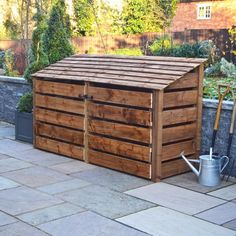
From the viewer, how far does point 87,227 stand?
477cm

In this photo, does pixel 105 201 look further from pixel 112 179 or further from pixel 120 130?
pixel 120 130

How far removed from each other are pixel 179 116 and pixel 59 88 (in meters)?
2.10

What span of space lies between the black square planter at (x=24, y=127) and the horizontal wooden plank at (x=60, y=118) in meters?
0.46

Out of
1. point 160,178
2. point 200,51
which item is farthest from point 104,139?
point 200,51

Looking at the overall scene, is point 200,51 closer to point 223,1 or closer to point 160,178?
point 160,178

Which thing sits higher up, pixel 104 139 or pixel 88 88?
pixel 88 88

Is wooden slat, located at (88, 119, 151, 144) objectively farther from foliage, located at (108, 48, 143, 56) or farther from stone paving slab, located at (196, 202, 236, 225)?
foliage, located at (108, 48, 143, 56)

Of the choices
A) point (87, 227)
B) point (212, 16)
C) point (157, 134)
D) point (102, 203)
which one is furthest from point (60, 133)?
point (212, 16)

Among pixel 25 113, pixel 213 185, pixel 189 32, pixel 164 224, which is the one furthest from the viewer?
pixel 189 32

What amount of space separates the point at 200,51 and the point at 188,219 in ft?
35.4

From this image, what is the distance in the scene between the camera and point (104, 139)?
691cm

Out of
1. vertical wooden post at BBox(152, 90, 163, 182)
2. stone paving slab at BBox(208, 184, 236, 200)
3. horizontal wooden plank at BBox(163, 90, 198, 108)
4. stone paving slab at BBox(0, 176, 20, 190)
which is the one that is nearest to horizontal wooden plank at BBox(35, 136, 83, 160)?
stone paving slab at BBox(0, 176, 20, 190)

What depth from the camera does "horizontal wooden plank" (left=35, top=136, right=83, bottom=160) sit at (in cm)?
739

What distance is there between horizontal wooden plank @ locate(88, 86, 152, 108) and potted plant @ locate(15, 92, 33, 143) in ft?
6.28
